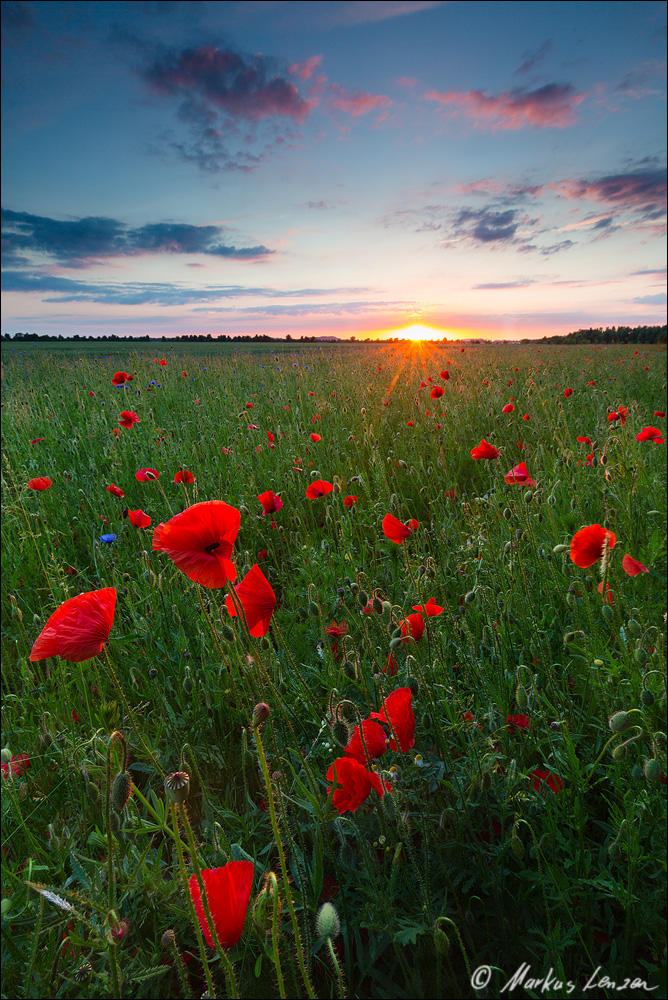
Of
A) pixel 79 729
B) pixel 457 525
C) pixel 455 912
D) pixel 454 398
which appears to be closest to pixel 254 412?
pixel 454 398

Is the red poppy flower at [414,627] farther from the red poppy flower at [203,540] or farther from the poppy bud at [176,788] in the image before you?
the poppy bud at [176,788]

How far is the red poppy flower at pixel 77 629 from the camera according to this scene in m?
1.00

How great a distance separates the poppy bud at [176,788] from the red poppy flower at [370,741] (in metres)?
0.59

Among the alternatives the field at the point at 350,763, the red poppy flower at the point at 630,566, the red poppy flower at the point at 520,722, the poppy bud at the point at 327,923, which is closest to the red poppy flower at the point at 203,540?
the field at the point at 350,763

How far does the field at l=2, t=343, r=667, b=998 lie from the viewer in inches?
40.9

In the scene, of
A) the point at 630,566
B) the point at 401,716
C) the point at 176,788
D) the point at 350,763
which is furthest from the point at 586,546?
the point at 176,788

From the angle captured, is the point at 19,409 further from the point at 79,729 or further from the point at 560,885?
the point at 560,885

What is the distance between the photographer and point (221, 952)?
2.25ft

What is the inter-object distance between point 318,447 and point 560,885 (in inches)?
142

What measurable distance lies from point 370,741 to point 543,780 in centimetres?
51

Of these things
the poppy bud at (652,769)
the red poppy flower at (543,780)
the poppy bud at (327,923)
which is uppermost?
the poppy bud at (327,923)

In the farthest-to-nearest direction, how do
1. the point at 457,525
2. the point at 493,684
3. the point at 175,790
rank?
the point at 457,525, the point at 493,684, the point at 175,790

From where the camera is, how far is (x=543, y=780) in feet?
4.36

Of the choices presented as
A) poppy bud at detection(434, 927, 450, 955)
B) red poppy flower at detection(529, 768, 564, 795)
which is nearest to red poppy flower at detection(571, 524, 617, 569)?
red poppy flower at detection(529, 768, 564, 795)
